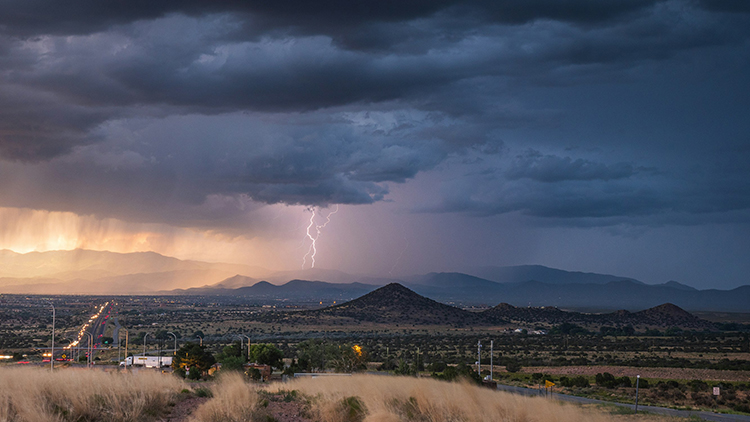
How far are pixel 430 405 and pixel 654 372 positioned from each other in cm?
5486

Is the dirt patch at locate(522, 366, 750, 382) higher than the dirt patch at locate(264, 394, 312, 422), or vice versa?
the dirt patch at locate(264, 394, 312, 422)

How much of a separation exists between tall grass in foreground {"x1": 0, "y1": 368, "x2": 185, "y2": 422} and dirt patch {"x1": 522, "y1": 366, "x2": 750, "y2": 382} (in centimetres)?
5290

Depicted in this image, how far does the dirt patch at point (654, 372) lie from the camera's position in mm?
61656

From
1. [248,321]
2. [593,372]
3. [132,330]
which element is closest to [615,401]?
[593,372]

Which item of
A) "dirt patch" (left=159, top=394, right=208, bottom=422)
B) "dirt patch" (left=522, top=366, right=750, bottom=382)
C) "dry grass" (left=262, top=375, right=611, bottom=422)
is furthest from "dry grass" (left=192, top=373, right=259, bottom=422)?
"dirt patch" (left=522, top=366, right=750, bottom=382)

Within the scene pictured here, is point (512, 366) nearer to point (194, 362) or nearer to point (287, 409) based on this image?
point (194, 362)

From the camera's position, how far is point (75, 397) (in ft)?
57.8

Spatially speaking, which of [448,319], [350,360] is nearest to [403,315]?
[448,319]

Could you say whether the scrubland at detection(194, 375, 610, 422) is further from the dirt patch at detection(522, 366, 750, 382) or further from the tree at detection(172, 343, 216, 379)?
the dirt patch at detection(522, 366, 750, 382)

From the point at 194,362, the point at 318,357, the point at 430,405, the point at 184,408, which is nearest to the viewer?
the point at 430,405

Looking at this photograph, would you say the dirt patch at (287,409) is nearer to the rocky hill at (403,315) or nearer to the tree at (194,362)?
the tree at (194,362)

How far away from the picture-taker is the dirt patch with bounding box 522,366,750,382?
202ft

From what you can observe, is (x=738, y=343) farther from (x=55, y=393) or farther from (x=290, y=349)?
(x=55, y=393)

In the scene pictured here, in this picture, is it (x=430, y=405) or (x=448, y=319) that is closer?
(x=430, y=405)
